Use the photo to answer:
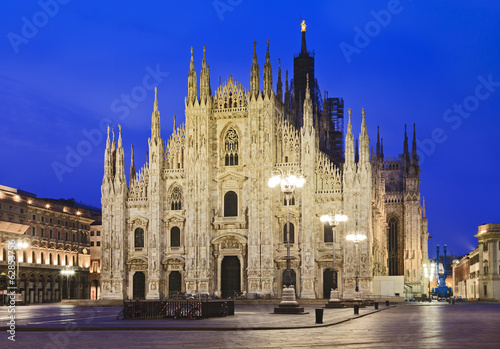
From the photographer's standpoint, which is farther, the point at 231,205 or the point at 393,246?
the point at 393,246

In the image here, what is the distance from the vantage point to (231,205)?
226 feet

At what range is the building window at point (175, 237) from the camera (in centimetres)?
6950

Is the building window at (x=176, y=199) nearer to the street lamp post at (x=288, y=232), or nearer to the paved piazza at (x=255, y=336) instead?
the street lamp post at (x=288, y=232)

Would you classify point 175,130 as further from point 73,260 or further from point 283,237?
point 73,260

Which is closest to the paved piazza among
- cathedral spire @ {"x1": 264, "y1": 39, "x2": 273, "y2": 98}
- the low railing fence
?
the low railing fence

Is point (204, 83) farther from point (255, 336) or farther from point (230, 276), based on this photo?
point (255, 336)

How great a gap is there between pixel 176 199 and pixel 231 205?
5719mm

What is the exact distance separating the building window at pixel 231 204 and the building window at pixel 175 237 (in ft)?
17.0

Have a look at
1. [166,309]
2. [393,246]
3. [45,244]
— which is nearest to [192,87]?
[45,244]

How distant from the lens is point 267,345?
20469 millimetres

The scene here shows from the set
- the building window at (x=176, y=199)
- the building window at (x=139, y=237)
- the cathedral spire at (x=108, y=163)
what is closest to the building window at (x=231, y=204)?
the building window at (x=176, y=199)

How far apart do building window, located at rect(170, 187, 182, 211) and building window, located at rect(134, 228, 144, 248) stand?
4.14 metres

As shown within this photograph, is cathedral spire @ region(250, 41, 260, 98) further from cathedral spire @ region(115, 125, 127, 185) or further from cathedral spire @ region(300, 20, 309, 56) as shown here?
cathedral spire @ region(300, 20, 309, 56)

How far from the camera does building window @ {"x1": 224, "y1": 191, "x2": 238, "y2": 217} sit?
225ft
